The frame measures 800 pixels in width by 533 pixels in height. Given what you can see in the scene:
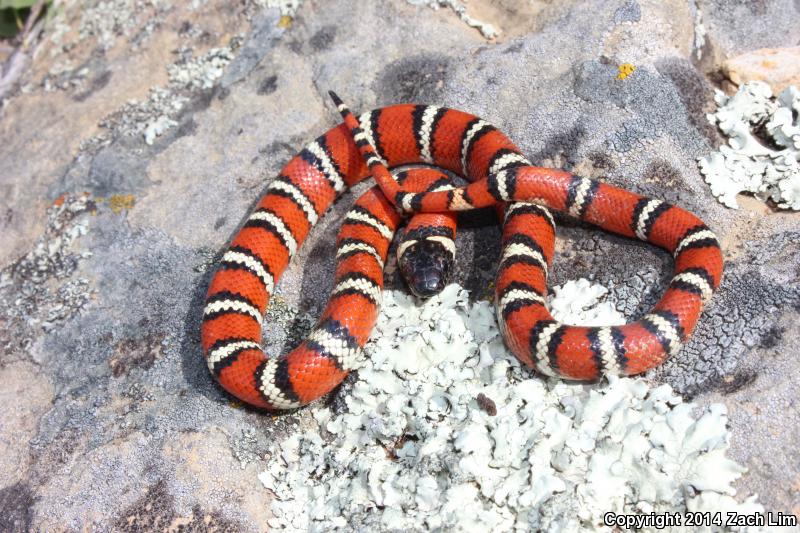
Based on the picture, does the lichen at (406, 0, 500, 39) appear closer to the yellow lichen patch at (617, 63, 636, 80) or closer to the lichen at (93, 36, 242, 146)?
the yellow lichen patch at (617, 63, 636, 80)

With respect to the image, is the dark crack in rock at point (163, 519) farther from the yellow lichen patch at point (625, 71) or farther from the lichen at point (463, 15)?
the lichen at point (463, 15)

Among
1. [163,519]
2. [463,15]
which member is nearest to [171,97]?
[463,15]

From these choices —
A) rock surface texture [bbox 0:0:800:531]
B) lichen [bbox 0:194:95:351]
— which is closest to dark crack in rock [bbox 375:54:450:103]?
rock surface texture [bbox 0:0:800:531]

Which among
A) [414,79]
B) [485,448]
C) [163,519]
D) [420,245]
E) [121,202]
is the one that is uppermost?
[414,79]

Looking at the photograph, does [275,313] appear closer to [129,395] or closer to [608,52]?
[129,395]

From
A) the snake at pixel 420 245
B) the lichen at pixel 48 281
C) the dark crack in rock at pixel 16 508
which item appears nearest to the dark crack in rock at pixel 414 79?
the snake at pixel 420 245

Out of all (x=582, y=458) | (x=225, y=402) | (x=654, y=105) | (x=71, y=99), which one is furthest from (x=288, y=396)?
(x=71, y=99)

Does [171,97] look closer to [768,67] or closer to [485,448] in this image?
[485,448]
